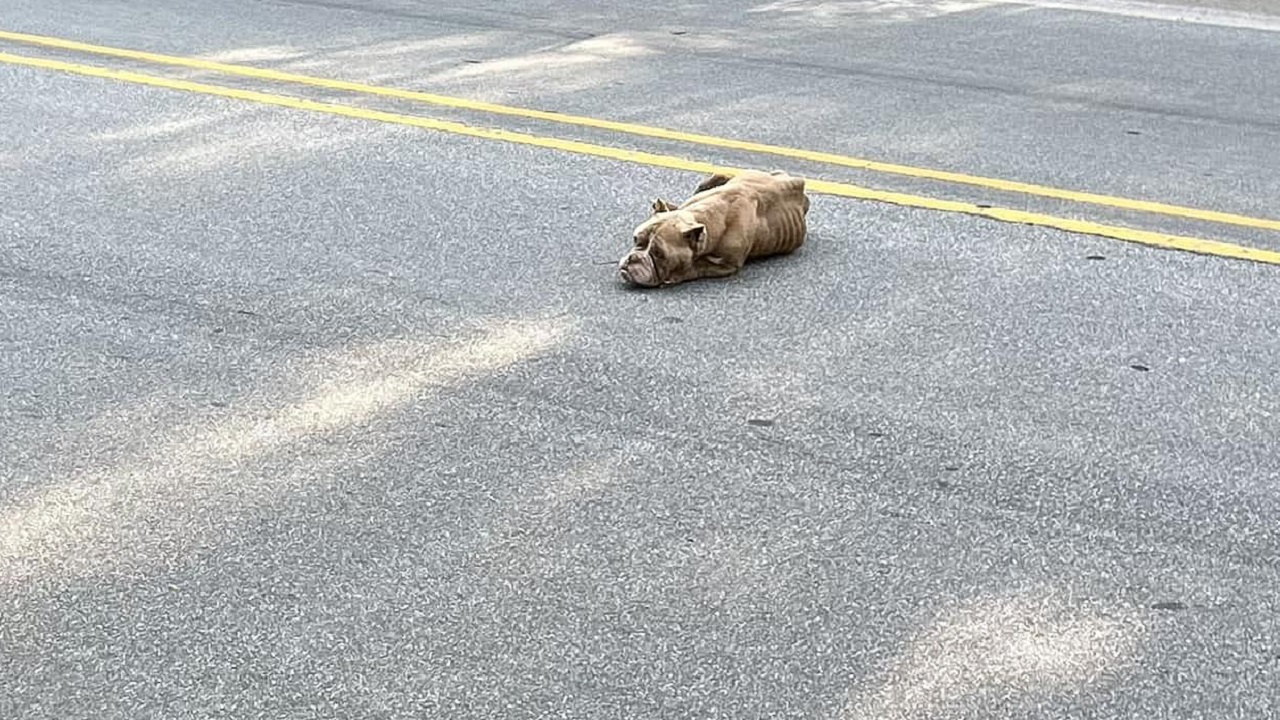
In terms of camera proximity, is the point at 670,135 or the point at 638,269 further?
the point at 670,135

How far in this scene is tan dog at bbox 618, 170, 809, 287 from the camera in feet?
19.1

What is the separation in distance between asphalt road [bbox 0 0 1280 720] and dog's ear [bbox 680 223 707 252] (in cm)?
13

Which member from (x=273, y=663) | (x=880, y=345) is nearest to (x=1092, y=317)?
(x=880, y=345)

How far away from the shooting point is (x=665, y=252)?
19.1 ft

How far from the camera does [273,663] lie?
3.71 metres

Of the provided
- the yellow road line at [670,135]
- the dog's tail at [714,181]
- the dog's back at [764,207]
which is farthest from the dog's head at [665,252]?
the yellow road line at [670,135]

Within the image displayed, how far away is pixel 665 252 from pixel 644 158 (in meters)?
1.65

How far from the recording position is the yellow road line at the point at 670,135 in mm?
6633

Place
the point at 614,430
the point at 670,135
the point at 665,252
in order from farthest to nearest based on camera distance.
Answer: the point at 670,135 → the point at 665,252 → the point at 614,430

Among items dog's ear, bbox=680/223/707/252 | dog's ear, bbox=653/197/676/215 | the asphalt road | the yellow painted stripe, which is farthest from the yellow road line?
dog's ear, bbox=680/223/707/252

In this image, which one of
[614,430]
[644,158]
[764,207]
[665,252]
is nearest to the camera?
[614,430]

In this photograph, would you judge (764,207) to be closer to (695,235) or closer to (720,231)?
(720,231)

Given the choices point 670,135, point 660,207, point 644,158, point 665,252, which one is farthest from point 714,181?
point 670,135

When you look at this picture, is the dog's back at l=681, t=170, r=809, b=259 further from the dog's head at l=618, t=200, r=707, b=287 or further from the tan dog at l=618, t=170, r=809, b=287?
the dog's head at l=618, t=200, r=707, b=287
